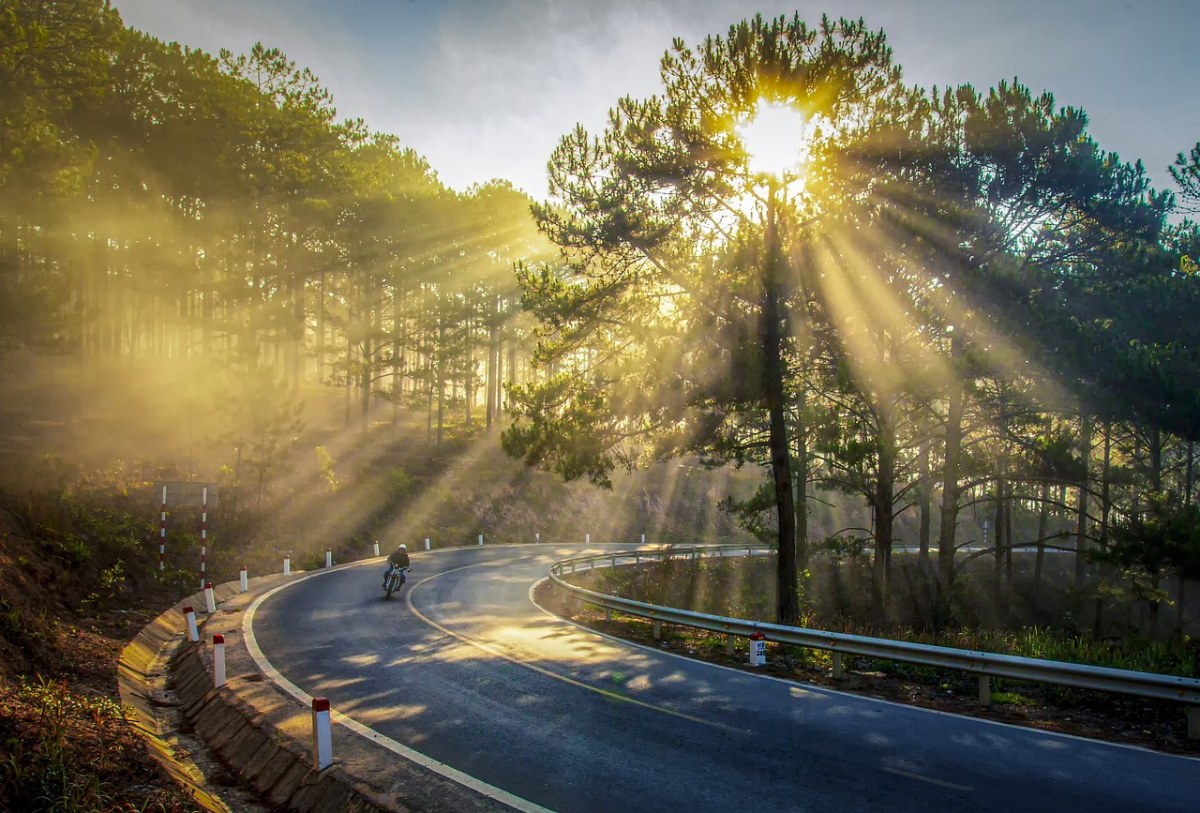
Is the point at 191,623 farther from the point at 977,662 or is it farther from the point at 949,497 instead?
the point at 949,497

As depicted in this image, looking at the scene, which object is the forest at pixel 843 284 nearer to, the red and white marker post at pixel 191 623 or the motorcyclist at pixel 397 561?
the motorcyclist at pixel 397 561

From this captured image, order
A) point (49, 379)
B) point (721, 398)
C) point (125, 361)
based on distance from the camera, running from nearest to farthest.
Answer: point (721, 398) → point (49, 379) → point (125, 361)

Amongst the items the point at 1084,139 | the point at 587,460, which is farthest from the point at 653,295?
the point at 1084,139

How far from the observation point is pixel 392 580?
1986cm

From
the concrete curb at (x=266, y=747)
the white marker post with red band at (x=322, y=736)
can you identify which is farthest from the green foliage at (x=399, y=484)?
the white marker post with red band at (x=322, y=736)

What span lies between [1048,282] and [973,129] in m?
4.25

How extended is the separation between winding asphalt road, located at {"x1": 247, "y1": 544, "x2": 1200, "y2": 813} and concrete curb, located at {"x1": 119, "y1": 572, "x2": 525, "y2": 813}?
0.41 m

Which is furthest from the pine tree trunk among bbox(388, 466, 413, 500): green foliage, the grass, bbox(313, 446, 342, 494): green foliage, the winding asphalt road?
bbox(313, 446, 342, 494): green foliage

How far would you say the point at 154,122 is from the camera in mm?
32562

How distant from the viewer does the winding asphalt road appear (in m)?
6.19

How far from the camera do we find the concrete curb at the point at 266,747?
634 cm

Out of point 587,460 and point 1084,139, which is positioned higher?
point 1084,139

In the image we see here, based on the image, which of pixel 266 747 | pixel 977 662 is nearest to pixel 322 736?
pixel 266 747

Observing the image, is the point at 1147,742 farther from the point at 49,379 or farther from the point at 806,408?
the point at 49,379
